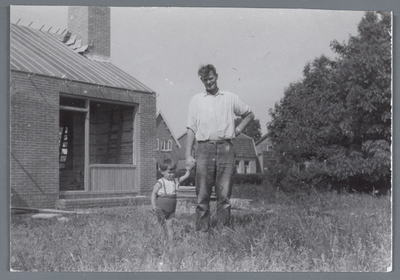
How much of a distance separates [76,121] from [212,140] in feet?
27.0

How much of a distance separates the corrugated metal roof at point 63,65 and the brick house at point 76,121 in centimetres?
2

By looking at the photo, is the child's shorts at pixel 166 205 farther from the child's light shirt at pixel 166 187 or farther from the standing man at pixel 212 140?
the standing man at pixel 212 140

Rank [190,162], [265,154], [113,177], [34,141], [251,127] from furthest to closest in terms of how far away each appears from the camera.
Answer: [265,154] < [251,127] < [113,177] < [34,141] < [190,162]

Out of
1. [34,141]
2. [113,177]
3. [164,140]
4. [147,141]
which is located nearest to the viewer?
[34,141]

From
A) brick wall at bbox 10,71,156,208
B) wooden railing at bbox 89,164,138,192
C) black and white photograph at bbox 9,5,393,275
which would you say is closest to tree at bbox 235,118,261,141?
black and white photograph at bbox 9,5,393,275

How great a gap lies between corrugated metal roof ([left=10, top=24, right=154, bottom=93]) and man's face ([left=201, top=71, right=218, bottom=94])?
13.8ft

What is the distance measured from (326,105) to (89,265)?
10821 mm

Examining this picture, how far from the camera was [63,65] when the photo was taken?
1002 cm

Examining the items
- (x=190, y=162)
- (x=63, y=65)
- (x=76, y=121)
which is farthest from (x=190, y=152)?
(x=76, y=121)

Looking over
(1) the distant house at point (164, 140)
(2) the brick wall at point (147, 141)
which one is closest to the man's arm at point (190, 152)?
(1) the distant house at point (164, 140)

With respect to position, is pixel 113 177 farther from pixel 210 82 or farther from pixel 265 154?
pixel 265 154

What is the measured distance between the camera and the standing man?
16.5ft

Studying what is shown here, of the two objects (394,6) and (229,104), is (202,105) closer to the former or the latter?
(229,104)

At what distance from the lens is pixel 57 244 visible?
4.88 meters
